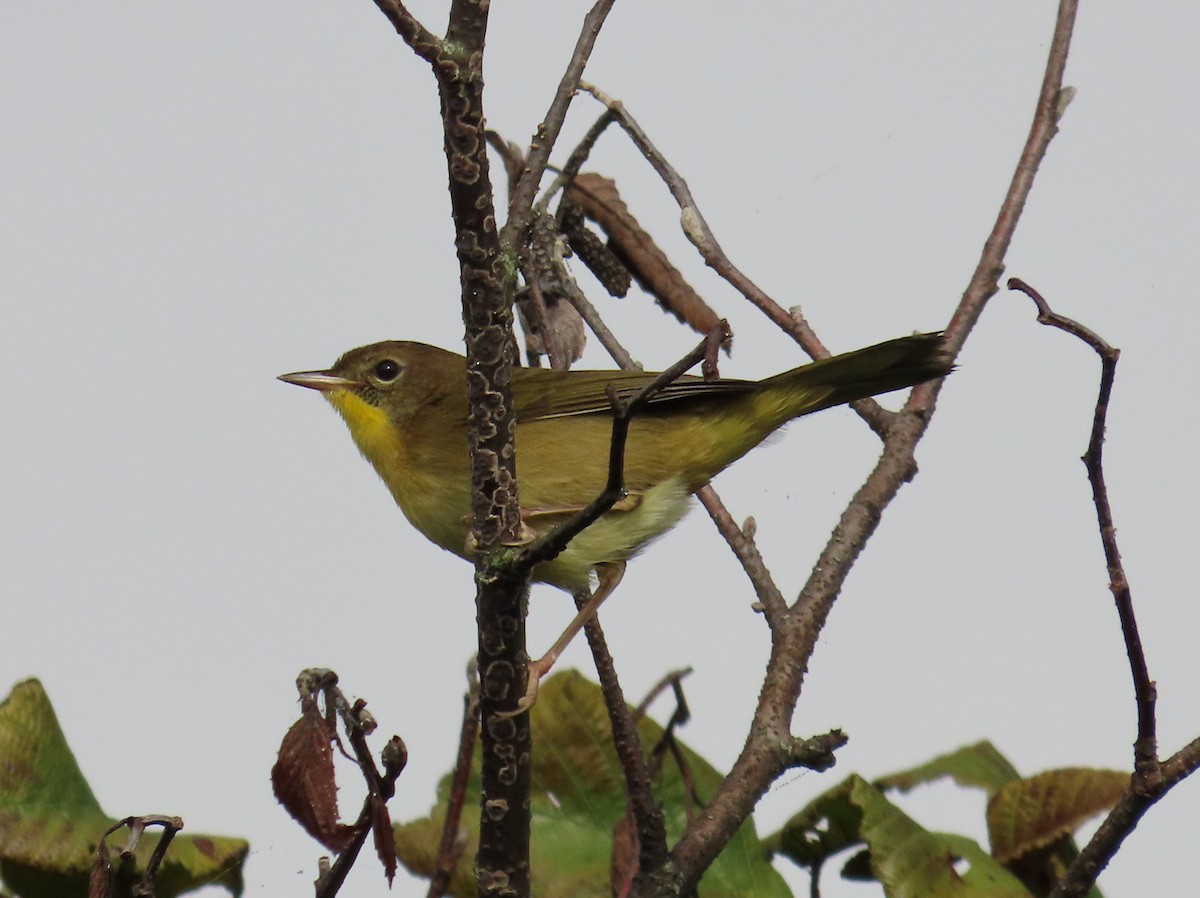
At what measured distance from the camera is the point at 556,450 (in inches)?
134

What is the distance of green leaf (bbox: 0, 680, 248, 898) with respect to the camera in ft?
7.84

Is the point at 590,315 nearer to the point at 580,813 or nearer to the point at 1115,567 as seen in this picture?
the point at 580,813

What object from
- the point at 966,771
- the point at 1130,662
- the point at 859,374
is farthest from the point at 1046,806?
the point at 859,374

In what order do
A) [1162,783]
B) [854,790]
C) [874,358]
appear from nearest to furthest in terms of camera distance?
1. [1162,783]
2. [854,790]
3. [874,358]

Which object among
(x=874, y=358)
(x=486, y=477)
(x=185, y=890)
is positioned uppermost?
(x=874, y=358)

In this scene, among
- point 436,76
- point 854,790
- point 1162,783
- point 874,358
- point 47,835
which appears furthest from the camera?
point 874,358

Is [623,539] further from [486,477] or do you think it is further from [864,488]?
[486,477]

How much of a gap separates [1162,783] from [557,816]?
133 cm

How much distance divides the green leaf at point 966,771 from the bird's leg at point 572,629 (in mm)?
680

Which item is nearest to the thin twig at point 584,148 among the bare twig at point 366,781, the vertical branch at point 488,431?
the vertical branch at point 488,431

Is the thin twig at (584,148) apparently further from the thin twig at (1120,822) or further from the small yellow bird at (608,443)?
the thin twig at (1120,822)

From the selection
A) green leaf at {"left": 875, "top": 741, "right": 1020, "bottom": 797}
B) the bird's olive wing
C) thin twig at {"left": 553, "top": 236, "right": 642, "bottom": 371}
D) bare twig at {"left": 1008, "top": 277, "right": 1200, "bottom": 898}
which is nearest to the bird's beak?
the bird's olive wing

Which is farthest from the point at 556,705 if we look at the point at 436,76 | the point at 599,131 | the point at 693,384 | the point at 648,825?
the point at 436,76

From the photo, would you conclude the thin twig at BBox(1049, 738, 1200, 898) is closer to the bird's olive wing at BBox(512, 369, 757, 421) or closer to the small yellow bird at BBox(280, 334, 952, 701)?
the small yellow bird at BBox(280, 334, 952, 701)
